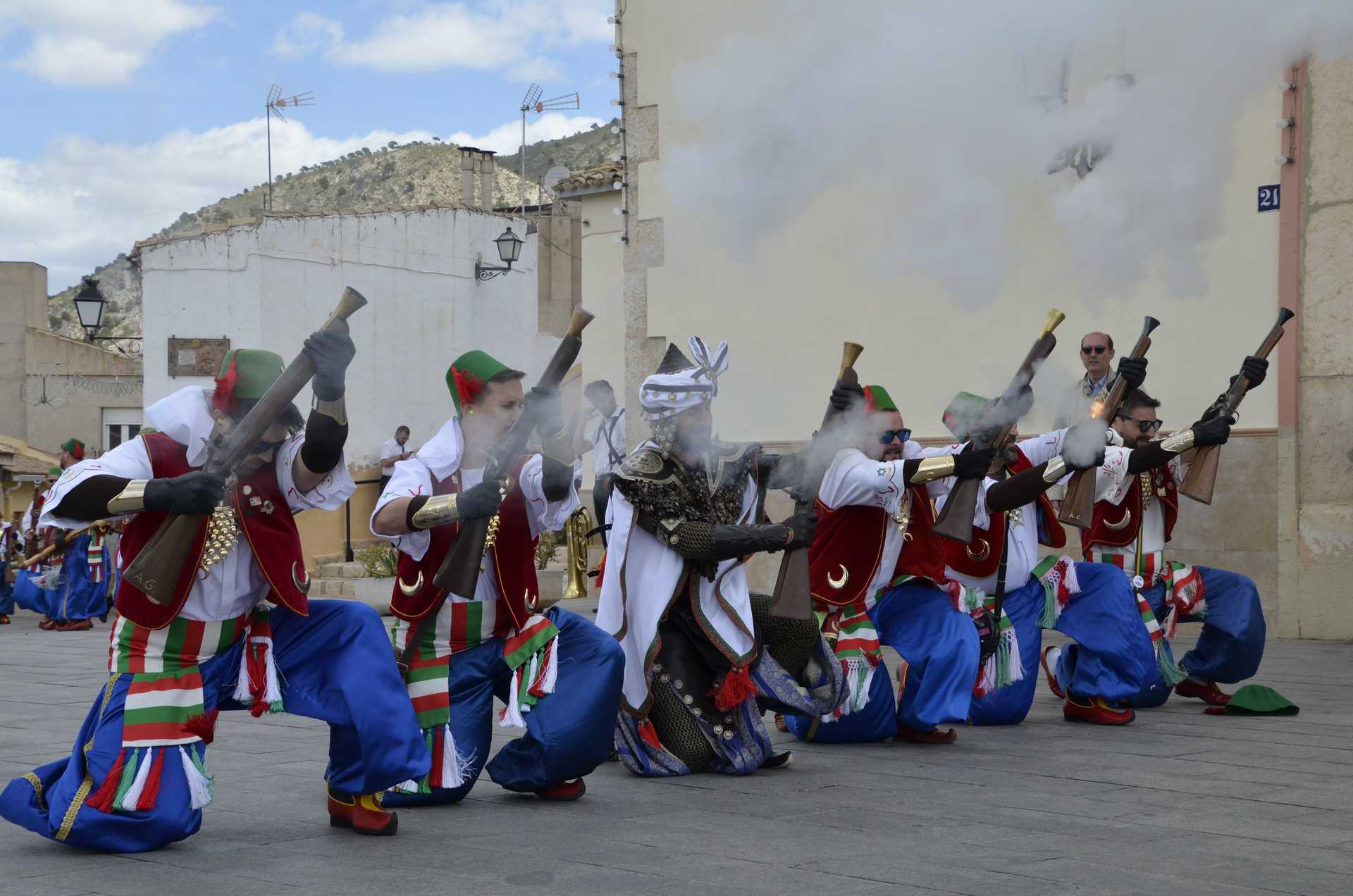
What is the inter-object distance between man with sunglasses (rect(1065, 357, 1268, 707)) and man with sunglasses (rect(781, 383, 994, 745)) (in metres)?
1.19

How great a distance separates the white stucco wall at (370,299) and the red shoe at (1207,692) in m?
7.50

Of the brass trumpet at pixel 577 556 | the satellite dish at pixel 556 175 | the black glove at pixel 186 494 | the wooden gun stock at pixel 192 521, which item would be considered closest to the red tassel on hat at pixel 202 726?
the wooden gun stock at pixel 192 521

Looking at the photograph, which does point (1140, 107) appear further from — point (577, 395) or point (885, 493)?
point (577, 395)

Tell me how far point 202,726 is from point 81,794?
0.40m

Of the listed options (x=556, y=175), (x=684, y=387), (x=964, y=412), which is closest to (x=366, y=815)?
(x=684, y=387)

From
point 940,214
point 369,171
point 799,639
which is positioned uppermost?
point 369,171

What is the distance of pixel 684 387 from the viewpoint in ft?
21.0

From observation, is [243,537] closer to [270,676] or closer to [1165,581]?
[270,676]

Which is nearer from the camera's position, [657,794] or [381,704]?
Result: [381,704]

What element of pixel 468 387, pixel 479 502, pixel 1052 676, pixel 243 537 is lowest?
pixel 1052 676

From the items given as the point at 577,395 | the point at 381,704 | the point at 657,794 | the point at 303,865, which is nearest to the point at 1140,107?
the point at 657,794

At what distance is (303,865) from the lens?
4.75m

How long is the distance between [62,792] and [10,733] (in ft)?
10.4

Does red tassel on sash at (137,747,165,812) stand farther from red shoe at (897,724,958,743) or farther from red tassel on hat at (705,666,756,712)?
red shoe at (897,724,958,743)
